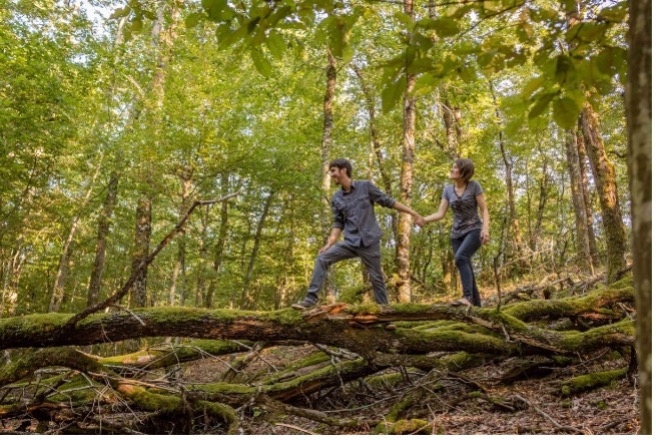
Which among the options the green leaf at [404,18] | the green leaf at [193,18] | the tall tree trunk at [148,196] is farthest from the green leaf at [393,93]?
the tall tree trunk at [148,196]

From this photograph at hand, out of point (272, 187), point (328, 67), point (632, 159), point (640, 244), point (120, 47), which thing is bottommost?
point (640, 244)

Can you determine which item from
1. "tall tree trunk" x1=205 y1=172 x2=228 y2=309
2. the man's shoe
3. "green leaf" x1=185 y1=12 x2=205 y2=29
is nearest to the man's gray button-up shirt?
the man's shoe

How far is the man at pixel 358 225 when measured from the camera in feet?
20.5

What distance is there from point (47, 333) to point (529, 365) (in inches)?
227

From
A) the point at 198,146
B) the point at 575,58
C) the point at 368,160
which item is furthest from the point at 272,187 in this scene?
the point at 575,58

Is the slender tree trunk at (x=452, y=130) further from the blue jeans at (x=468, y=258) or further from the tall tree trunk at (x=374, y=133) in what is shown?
the blue jeans at (x=468, y=258)

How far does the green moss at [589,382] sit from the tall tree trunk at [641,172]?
481cm

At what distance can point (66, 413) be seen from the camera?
5.32m

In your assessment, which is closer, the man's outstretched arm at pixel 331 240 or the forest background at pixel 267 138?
the forest background at pixel 267 138

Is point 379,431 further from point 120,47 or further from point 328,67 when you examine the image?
point 328,67

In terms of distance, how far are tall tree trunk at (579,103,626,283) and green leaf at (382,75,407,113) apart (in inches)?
268

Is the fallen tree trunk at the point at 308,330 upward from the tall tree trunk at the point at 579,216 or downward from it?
downward

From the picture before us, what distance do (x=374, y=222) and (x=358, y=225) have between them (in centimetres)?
24

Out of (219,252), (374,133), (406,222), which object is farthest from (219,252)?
(374,133)
